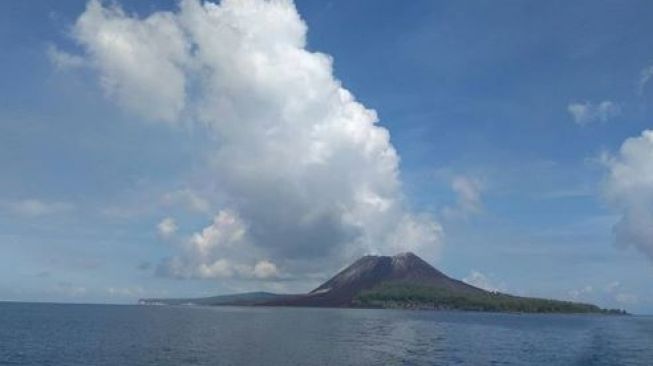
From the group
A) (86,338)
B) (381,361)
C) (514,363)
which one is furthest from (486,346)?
(86,338)

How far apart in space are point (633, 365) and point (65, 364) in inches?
2956

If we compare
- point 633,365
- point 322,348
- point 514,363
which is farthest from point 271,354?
point 633,365

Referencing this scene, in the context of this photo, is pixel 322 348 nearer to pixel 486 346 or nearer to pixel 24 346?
pixel 486 346

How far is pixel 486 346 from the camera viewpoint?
124438 mm

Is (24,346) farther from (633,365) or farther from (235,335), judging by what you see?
(633,365)

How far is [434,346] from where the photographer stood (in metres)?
119

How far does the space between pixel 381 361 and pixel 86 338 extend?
62684mm

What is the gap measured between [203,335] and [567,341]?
252 feet

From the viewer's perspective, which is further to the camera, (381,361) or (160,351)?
(160,351)

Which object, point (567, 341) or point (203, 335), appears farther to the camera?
point (567, 341)

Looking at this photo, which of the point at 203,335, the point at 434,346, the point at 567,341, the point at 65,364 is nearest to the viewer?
the point at 65,364

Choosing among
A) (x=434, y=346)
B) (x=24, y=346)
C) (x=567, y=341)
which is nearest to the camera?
(x=24, y=346)

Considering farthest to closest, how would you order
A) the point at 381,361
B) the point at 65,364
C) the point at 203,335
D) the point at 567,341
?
the point at 567,341, the point at 203,335, the point at 381,361, the point at 65,364

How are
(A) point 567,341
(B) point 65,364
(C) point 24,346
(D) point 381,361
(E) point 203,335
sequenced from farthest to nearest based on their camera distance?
(A) point 567,341
(E) point 203,335
(C) point 24,346
(D) point 381,361
(B) point 65,364
